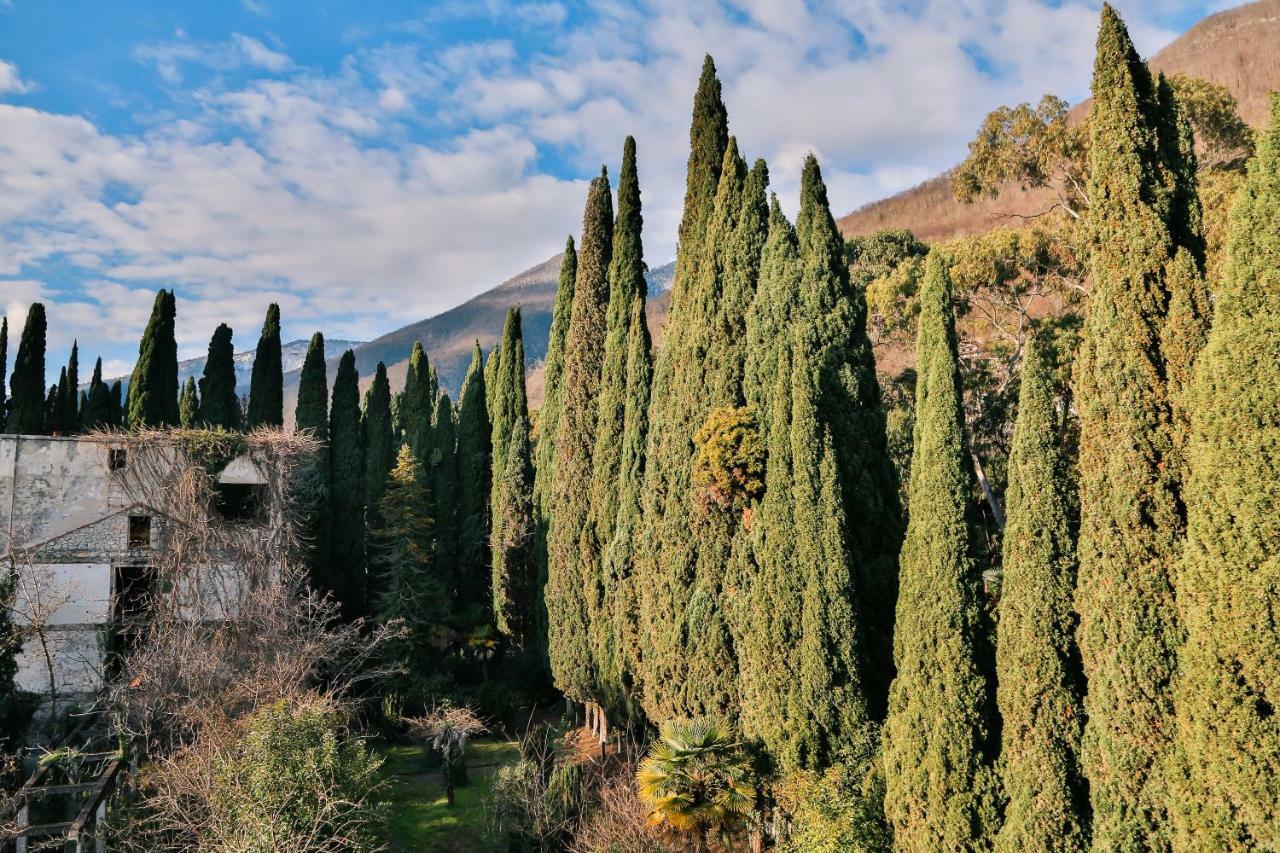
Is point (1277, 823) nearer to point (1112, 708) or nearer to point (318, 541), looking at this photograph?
point (1112, 708)

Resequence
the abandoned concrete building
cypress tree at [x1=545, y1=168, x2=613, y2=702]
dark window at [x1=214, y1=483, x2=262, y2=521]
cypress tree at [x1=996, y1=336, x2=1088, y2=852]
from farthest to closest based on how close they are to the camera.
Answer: cypress tree at [x1=545, y1=168, x2=613, y2=702] → dark window at [x1=214, y1=483, x2=262, y2=521] → the abandoned concrete building → cypress tree at [x1=996, y1=336, x2=1088, y2=852]

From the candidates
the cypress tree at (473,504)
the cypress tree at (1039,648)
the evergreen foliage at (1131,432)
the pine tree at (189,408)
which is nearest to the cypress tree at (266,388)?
the pine tree at (189,408)

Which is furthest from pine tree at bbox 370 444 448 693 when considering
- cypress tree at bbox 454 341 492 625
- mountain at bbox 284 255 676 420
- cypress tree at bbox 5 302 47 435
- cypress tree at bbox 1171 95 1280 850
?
mountain at bbox 284 255 676 420

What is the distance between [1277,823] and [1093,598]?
7.15ft

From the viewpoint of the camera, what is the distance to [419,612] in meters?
24.8

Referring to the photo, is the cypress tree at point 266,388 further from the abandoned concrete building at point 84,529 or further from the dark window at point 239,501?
the abandoned concrete building at point 84,529

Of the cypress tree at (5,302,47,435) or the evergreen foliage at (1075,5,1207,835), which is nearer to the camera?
the evergreen foliage at (1075,5,1207,835)

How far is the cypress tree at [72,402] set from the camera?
3334 centimetres

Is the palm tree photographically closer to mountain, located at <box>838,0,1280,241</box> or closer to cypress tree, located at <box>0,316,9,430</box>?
mountain, located at <box>838,0,1280,241</box>

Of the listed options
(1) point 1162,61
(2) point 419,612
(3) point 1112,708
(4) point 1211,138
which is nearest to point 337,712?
(2) point 419,612

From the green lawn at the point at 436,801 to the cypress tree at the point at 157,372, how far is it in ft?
51.4

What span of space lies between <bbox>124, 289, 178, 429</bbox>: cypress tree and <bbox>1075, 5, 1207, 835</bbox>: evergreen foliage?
29.1m

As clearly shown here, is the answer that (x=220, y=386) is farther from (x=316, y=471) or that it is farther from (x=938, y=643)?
(x=938, y=643)

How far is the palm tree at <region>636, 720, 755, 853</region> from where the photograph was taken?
1096 cm
